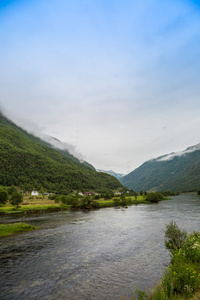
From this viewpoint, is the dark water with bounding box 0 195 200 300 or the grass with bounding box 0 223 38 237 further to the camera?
the grass with bounding box 0 223 38 237

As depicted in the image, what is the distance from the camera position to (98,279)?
19.7m

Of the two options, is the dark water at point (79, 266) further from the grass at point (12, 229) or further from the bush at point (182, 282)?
the grass at point (12, 229)

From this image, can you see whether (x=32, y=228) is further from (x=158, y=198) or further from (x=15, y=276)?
(x=158, y=198)

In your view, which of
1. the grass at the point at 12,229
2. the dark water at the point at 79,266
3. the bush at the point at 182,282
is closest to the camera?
the bush at the point at 182,282

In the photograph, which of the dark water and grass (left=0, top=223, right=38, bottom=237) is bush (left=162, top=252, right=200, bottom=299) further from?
grass (left=0, top=223, right=38, bottom=237)

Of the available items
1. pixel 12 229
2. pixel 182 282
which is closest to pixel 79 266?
pixel 182 282

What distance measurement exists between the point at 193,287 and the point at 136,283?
7700 millimetres

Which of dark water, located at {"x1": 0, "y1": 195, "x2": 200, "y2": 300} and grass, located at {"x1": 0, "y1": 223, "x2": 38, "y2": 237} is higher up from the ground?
grass, located at {"x1": 0, "y1": 223, "x2": 38, "y2": 237}

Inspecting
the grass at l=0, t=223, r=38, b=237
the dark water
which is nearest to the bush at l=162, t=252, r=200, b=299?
the dark water

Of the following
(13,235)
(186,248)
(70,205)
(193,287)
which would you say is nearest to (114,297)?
(193,287)

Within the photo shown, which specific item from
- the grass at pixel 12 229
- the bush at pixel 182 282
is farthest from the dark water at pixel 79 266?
the grass at pixel 12 229

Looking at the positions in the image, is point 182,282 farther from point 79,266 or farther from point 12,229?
point 12,229

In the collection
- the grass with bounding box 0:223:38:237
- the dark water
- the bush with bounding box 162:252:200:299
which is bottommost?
the dark water

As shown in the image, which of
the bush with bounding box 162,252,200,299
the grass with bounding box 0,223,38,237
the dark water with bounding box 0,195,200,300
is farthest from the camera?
the grass with bounding box 0,223,38,237
